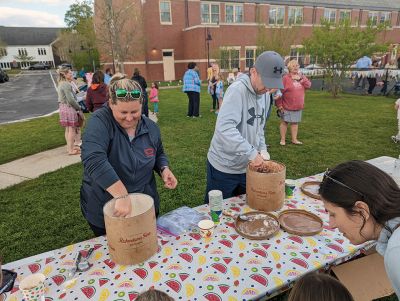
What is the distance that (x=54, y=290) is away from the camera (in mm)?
1500

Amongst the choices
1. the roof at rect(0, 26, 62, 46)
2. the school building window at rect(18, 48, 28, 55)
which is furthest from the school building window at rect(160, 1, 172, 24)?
the school building window at rect(18, 48, 28, 55)

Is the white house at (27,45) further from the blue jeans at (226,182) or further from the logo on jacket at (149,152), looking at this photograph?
the logo on jacket at (149,152)

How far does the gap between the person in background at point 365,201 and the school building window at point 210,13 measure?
2942cm

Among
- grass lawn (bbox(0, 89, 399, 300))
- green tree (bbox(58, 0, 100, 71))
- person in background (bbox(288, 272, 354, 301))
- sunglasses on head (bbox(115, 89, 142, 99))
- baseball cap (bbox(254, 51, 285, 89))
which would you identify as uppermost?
green tree (bbox(58, 0, 100, 71))

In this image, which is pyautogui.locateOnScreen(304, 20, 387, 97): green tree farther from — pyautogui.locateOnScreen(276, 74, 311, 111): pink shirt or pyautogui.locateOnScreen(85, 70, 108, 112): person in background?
pyautogui.locateOnScreen(85, 70, 108, 112): person in background

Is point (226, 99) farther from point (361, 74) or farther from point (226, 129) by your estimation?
point (361, 74)

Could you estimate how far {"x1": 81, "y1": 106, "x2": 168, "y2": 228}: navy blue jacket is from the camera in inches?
67.8

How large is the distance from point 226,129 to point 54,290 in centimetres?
153

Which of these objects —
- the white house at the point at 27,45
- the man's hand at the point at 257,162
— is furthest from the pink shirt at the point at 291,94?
the white house at the point at 27,45

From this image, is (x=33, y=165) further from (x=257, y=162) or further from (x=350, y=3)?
(x=350, y=3)

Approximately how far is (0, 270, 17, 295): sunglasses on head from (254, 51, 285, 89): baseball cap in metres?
2.02

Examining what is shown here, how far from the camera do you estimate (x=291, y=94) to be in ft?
19.2

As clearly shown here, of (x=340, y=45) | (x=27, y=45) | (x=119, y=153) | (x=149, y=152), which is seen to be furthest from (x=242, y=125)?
(x=27, y=45)

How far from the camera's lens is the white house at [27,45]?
70.8 meters
